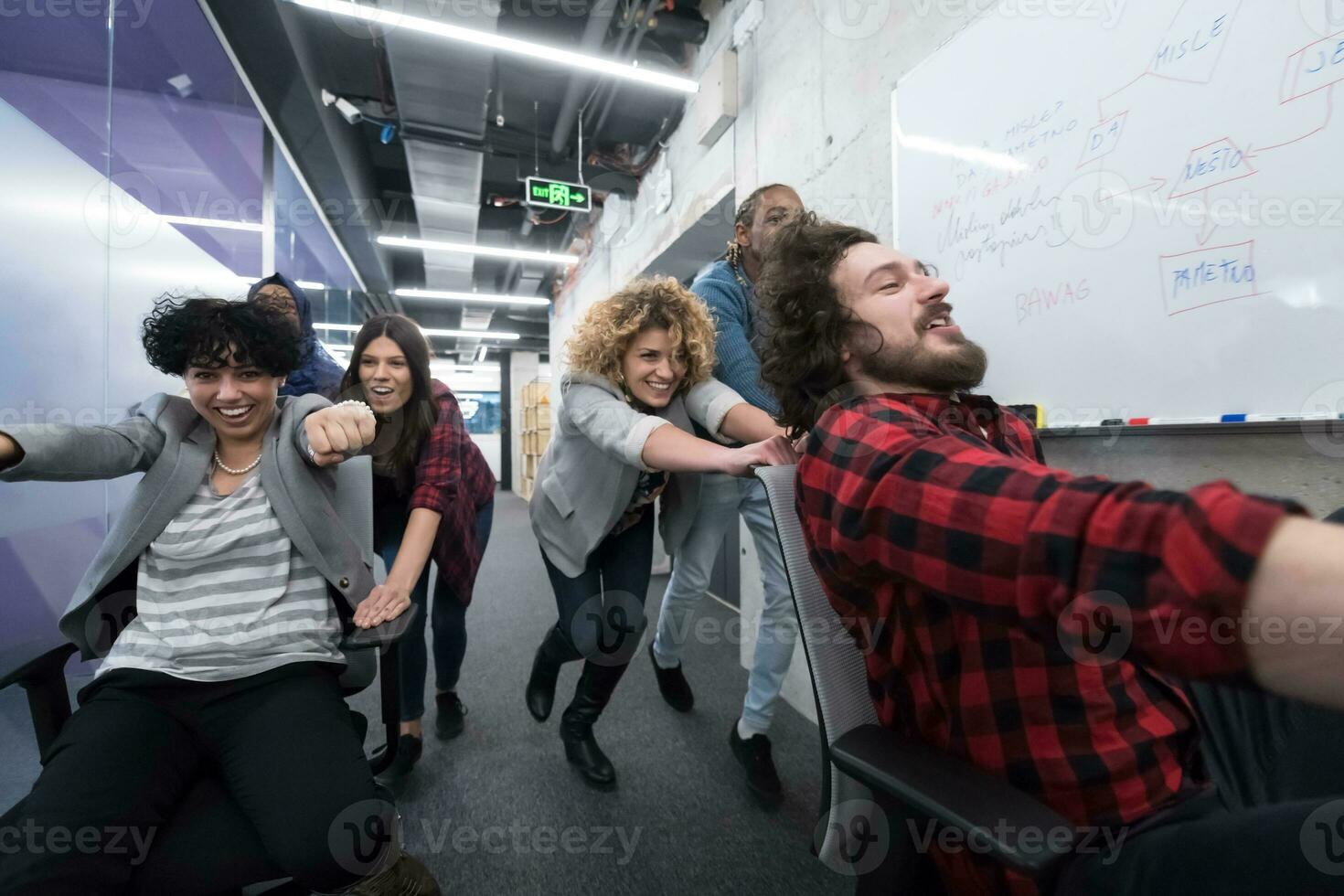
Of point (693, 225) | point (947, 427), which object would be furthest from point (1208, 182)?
point (693, 225)

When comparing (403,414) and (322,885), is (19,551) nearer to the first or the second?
(403,414)

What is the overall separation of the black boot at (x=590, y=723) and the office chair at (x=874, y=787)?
91 centimetres

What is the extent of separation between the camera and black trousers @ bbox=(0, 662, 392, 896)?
2.29ft

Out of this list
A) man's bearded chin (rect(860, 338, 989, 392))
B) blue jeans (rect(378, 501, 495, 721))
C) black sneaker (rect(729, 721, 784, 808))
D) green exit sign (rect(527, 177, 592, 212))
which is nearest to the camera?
man's bearded chin (rect(860, 338, 989, 392))

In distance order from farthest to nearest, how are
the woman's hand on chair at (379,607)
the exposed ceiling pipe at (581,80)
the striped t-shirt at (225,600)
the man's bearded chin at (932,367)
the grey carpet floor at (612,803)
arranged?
the exposed ceiling pipe at (581,80), the grey carpet floor at (612,803), the woman's hand on chair at (379,607), the striped t-shirt at (225,600), the man's bearded chin at (932,367)

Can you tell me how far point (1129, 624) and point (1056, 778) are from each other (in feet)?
0.98

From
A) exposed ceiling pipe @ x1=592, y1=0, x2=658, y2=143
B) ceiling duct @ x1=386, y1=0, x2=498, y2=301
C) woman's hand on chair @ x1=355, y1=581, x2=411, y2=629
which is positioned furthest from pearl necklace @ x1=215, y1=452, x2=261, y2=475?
exposed ceiling pipe @ x1=592, y1=0, x2=658, y2=143

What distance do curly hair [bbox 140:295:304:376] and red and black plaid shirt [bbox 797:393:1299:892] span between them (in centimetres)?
105

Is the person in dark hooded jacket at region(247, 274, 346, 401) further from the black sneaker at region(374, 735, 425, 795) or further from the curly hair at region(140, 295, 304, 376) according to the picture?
the black sneaker at region(374, 735, 425, 795)

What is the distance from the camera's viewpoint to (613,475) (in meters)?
1.40

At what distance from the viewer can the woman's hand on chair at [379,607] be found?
107cm

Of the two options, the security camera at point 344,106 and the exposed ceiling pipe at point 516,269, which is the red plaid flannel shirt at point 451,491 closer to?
the security camera at point 344,106

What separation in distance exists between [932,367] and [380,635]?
3.41 feet

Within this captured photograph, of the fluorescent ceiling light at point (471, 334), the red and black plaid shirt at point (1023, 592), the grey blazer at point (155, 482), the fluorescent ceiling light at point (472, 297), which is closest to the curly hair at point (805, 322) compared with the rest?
the red and black plaid shirt at point (1023, 592)
